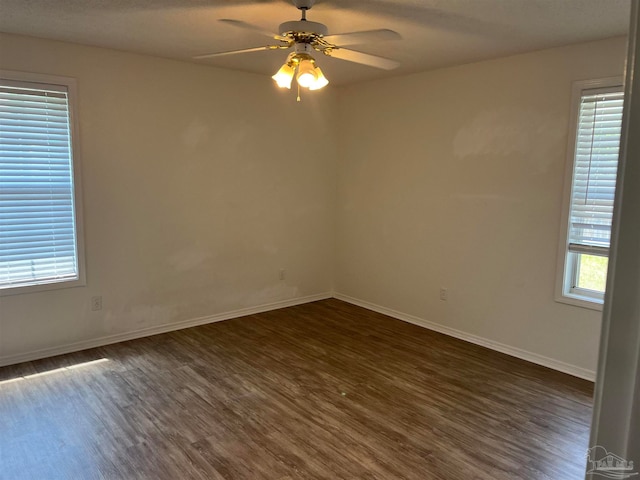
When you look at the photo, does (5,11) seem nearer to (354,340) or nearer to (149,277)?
(149,277)

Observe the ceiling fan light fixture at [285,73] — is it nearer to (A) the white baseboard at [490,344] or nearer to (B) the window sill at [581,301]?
(B) the window sill at [581,301]

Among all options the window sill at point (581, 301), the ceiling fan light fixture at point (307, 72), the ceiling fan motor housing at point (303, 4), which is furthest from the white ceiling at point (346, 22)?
the window sill at point (581, 301)

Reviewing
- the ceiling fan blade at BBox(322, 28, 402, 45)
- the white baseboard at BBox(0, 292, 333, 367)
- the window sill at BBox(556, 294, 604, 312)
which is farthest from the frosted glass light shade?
the white baseboard at BBox(0, 292, 333, 367)

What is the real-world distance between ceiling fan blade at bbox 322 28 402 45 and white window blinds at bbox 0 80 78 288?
7.52ft

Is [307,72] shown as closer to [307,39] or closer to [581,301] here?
[307,39]

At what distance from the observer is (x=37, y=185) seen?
354cm

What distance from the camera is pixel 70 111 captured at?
3.60 meters

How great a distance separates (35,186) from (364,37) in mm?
2733

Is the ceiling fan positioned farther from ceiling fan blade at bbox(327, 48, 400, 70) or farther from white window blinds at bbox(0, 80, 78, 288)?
white window blinds at bbox(0, 80, 78, 288)

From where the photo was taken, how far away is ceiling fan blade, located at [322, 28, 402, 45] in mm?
2377

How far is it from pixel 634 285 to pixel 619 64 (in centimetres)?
339

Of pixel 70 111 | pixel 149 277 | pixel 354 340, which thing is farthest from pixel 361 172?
pixel 70 111

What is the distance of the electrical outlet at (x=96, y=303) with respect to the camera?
389 cm

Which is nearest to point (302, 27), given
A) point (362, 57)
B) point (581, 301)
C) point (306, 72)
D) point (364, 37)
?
point (306, 72)
